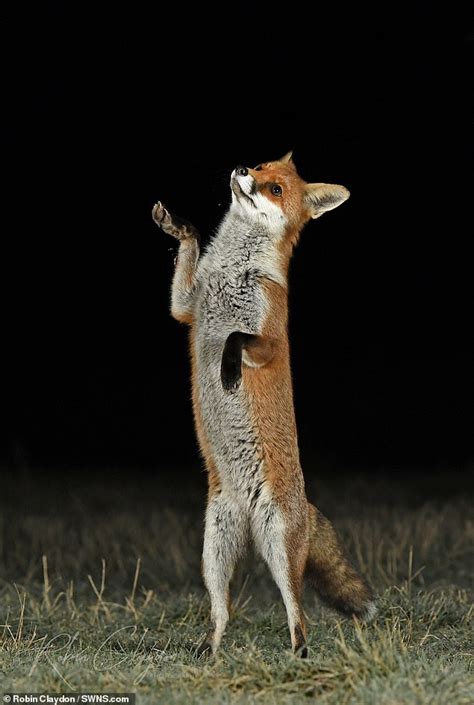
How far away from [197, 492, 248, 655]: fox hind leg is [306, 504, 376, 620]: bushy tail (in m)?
0.54

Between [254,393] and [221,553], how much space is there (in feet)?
2.92

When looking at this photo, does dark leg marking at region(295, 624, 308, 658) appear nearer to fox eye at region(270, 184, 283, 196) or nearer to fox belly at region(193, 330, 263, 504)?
fox belly at region(193, 330, 263, 504)

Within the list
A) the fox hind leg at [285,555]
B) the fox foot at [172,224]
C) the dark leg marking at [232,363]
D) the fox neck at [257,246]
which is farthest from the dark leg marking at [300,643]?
the fox foot at [172,224]

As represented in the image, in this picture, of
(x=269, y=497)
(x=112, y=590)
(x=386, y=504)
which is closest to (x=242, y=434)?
(x=269, y=497)

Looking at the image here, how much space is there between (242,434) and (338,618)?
183cm

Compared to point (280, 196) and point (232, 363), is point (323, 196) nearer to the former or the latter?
point (280, 196)

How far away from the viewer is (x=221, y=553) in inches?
221

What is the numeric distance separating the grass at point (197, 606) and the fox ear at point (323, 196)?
8.14 ft

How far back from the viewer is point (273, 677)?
14.4 ft

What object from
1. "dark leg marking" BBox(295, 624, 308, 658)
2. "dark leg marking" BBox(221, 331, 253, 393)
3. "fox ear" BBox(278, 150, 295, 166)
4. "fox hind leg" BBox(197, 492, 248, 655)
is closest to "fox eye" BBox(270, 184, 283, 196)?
"fox ear" BBox(278, 150, 295, 166)

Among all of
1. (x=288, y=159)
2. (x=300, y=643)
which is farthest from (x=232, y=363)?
(x=288, y=159)

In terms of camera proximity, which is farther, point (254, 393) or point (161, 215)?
point (161, 215)

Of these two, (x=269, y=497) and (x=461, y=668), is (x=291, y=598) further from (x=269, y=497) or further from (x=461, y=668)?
(x=461, y=668)

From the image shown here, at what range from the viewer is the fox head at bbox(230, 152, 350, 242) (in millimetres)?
5969
